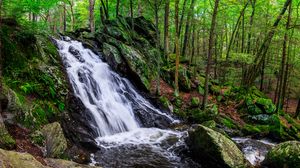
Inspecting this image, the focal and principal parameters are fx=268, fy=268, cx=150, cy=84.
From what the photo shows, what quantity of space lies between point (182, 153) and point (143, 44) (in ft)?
39.1

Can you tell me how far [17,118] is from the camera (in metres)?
7.46

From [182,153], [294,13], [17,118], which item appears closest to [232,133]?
[182,153]

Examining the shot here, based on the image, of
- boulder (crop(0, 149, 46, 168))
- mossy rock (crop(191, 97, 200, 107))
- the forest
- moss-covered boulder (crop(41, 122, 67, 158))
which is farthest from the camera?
mossy rock (crop(191, 97, 200, 107))

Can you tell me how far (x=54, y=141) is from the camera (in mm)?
7398

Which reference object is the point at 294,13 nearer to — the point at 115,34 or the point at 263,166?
the point at 115,34

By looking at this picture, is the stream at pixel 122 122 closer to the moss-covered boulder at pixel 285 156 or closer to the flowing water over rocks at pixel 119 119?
the flowing water over rocks at pixel 119 119

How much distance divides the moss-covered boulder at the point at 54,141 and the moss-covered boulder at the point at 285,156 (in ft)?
22.8

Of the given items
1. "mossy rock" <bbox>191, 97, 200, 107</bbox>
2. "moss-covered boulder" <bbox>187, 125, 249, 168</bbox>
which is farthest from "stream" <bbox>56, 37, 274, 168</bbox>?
"mossy rock" <bbox>191, 97, 200, 107</bbox>

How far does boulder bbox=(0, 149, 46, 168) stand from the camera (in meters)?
4.13

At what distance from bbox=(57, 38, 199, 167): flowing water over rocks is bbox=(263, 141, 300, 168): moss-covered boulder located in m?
2.81

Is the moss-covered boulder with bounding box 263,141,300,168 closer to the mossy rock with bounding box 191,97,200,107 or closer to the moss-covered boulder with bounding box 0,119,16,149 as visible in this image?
the mossy rock with bounding box 191,97,200,107

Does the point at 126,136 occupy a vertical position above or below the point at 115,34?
below

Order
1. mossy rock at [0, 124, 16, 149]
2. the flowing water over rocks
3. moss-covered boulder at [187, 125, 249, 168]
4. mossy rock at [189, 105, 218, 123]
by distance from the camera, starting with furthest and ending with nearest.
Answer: mossy rock at [189, 105, 218, 123]
the flowing water over rocks
moss-covered boulder at [187, 125, 249, 168]
mossy rock at [0, 124, 16, 149]

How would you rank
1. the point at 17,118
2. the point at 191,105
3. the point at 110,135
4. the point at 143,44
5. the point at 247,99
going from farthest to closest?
the point at 143,44 → the point at 247,99 → the point at 191,105 → the point at 110,135 → the point at 17,118
